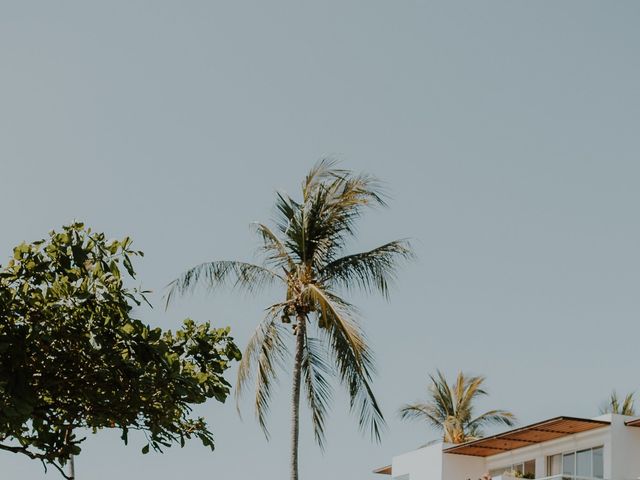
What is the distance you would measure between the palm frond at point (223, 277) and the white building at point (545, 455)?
30.9ft

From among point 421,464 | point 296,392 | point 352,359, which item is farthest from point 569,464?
point 352,359

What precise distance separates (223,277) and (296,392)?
123 inches

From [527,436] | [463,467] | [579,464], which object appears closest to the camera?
[579,464]

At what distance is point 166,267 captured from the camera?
74.9ft

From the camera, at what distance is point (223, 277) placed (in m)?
21.9

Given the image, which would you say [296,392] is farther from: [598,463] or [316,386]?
[598,463]

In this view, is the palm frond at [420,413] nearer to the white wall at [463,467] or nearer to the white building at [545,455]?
the white building at [545,455]

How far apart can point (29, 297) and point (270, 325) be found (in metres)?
12.8

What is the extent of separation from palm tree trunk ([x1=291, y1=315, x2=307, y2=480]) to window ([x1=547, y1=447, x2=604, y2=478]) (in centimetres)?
1049

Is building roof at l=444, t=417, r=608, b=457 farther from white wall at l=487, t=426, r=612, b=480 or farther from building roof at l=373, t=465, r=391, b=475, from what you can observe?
building roof at l=373, t=465, r=391, b=475

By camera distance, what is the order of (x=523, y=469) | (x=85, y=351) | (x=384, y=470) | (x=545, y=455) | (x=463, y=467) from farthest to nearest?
(x=384, y=470)
(x=463, y=467)
(x=523, y=469)
(x=545, y=455)
(x=85, y=351)

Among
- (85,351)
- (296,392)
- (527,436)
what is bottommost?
(85,351)

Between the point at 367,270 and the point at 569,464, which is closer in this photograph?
the point at 367,270

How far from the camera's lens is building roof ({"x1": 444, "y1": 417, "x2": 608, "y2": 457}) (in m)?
27.2
